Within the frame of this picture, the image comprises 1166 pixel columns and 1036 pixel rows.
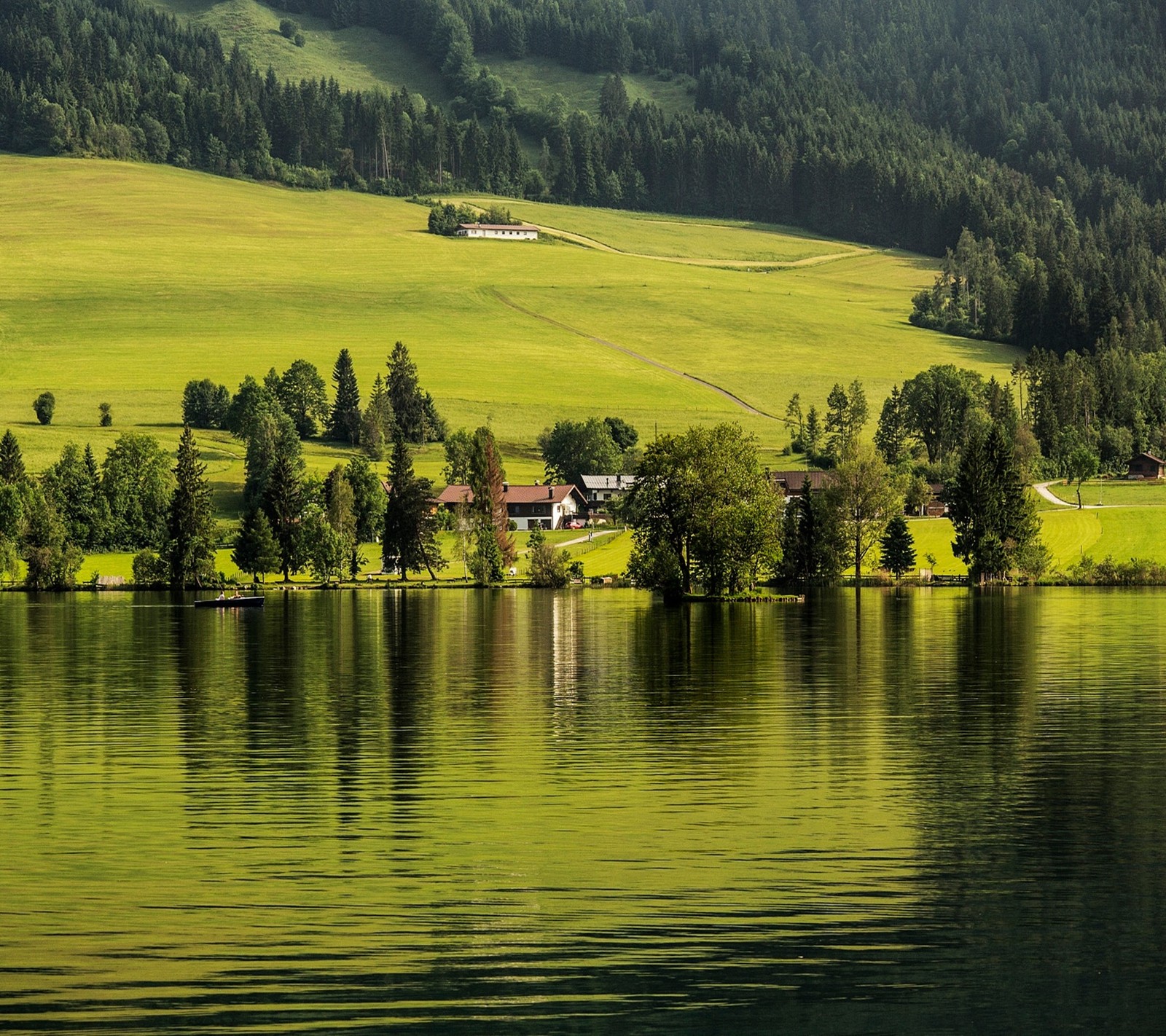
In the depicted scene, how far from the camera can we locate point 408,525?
170625mm

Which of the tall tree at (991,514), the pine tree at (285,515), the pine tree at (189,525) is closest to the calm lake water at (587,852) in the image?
the tall tree at (991,514)

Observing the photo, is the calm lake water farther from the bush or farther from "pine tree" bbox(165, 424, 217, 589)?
the bush

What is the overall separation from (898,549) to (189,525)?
74.6 m

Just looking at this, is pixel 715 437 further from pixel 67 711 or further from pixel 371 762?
pixel 371 762

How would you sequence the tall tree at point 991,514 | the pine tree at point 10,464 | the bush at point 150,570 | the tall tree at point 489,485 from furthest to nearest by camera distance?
the tall tree at point 489,485 < the pine tree at point 10,464 < the bush at point 150,570 < the tall tree at point 991,514

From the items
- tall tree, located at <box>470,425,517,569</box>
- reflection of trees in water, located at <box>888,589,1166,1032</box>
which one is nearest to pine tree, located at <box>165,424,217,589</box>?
tall tree, located at <box>470,425,517,569</box>

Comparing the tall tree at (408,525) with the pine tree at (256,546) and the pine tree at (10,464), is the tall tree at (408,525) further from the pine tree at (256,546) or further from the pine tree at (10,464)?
the pine tree at (10,464)

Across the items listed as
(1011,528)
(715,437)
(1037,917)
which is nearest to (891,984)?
(1037,917)

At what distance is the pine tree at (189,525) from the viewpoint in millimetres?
164875

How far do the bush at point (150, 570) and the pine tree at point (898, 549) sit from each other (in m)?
77.4

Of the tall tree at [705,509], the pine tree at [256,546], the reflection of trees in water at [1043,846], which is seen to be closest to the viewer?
the reflection of trees in water at [1043,846]

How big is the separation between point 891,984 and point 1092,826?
42.8 feet

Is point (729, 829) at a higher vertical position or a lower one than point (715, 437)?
lower

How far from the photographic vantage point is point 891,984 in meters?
23.9
